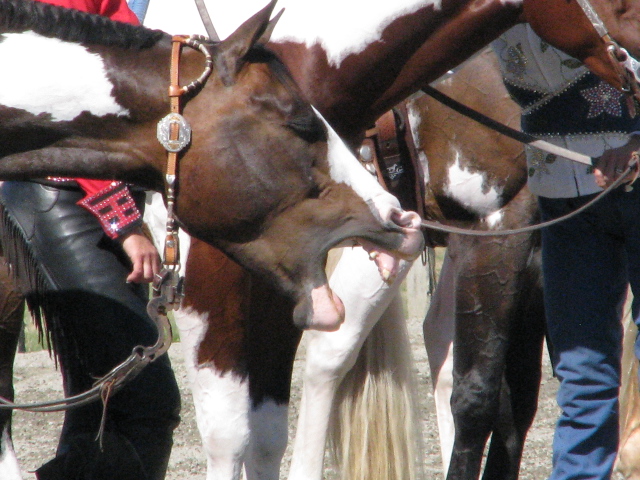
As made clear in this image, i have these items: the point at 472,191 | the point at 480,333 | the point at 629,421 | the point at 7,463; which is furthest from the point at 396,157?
the point at 7,463

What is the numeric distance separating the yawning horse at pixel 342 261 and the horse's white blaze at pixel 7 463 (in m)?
0.61

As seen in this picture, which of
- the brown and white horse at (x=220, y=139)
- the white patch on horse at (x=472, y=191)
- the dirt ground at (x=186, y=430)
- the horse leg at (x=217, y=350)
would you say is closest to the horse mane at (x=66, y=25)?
the brown and white horse at (x=220, y=139)

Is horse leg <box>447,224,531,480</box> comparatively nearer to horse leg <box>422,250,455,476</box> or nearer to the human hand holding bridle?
horse leg <box>422,250,455,476</box>

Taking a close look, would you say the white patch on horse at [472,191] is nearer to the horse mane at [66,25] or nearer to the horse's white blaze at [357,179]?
the horse's white blaze at [357,179]

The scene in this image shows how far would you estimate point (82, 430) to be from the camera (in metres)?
2.32

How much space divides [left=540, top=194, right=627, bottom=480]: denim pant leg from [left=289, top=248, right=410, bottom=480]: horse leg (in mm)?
697

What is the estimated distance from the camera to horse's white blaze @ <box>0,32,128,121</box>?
1.64 meters

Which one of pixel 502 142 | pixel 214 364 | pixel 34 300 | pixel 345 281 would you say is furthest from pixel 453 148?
pixel 34 300

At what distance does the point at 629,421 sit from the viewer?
3.27 m

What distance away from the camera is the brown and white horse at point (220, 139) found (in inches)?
63.8

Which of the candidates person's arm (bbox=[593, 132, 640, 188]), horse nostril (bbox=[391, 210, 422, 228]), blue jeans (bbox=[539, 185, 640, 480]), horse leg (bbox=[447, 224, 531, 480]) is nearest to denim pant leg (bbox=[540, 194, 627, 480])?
blue jeans (bbox=[539, 185, 640, 480])

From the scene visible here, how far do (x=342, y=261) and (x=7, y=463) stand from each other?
121 centimetres

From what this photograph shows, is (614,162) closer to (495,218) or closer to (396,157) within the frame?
(495,218)

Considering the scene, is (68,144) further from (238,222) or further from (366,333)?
Result: (366,333)
